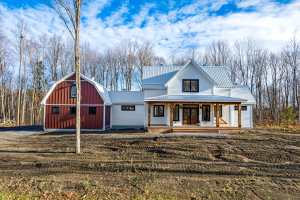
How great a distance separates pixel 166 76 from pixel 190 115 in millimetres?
4964

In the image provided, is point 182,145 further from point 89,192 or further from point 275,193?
point 89,192

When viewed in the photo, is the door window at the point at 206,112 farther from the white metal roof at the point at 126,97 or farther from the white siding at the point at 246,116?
the white metal roof at the point at 126,97

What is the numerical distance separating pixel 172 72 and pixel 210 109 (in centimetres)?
572

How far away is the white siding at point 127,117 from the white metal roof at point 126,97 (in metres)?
0.60

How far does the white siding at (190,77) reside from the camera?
630 inches

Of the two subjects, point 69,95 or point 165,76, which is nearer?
point 69,95

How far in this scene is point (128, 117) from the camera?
18.6 metres

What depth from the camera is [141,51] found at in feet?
107

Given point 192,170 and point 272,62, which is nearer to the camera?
point 192,170

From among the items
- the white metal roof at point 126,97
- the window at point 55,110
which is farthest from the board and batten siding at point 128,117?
the window at point 55,110

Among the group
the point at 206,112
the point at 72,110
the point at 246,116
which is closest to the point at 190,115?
the point at 206,112

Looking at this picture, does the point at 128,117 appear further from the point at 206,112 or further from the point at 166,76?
the point at 206,112

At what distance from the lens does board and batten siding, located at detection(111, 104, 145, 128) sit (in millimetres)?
18500

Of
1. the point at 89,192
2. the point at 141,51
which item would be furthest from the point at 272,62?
the point at 89,192
